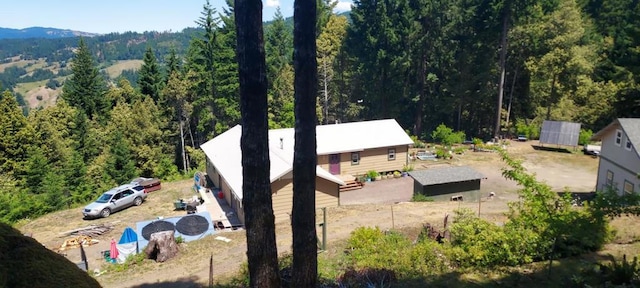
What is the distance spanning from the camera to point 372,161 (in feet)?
98.5

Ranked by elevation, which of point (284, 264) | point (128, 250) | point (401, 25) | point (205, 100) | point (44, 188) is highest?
point (401, 25)

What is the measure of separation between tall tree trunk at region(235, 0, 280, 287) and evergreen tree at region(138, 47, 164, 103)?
45097 mm

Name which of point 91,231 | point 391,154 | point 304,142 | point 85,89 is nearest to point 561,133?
point 391,154

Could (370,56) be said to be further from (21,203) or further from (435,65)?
(21,203)

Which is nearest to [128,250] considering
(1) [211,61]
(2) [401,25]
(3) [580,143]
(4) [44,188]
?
(4) [44,188]

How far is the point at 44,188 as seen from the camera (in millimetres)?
33375

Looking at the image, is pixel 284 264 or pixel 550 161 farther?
pixel 550 161

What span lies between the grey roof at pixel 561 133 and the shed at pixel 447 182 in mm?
16191

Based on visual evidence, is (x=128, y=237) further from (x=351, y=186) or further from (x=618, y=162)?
(x=618, y=162)

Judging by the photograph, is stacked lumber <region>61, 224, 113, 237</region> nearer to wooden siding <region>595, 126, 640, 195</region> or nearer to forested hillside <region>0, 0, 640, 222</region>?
forested hillside <region>0, 0, 640, 222</region>

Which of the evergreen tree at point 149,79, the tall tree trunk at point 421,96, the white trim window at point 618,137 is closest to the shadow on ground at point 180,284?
the white trim window at point 618,137

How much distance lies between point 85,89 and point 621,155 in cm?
4971

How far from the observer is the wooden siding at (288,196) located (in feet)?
69.7

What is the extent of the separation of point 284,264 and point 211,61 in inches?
1296
